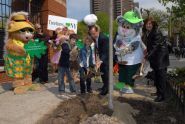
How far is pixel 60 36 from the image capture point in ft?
33.3

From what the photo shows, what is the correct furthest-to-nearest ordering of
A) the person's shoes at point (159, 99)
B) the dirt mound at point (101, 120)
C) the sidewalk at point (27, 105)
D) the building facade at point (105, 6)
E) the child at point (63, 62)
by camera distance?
the child at point (63, 62) < the person's shoes at point (159, 99) < the building facade at point (105, 6) < the sidewalk at point (27, 105) < the dirt mound at point (101, 120)

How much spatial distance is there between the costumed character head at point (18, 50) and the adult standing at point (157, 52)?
3.04 meters

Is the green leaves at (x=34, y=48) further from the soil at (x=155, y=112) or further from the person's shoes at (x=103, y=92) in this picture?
the soil at (x=155, y=112)

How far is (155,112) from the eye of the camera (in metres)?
7.80

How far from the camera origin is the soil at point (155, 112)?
24.0ft

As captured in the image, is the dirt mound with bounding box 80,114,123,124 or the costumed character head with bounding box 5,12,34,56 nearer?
the dirt mound with bounding box 80,114,123,124

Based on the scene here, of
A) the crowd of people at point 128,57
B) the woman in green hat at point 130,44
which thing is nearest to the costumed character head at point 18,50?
the crowd of people at point 128,57

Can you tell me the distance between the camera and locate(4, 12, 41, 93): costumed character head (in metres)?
10.6

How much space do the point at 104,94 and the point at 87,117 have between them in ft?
6.57

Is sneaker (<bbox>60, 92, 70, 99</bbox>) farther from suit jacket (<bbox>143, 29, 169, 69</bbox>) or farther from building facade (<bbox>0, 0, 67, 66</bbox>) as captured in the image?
building facade (<bbox>0, 0, 67, 66</bbox>)

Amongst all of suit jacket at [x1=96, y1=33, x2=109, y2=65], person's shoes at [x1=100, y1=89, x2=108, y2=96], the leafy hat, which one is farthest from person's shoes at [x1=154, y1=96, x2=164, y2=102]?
the leafy hat

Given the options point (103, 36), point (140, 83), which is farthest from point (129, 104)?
point (140, 83)

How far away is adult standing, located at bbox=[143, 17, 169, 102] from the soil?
0.74 metres

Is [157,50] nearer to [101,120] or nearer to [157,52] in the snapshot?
[157,52]
